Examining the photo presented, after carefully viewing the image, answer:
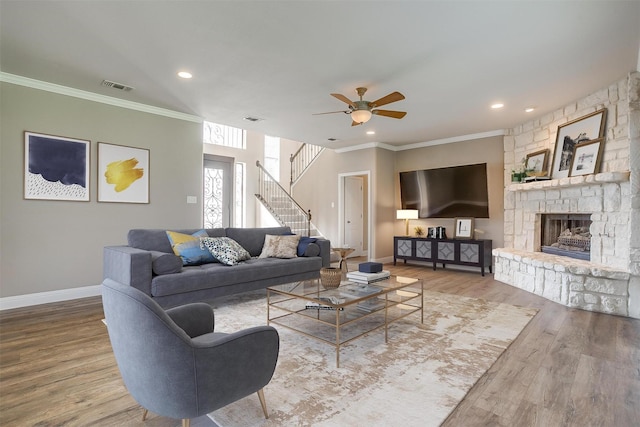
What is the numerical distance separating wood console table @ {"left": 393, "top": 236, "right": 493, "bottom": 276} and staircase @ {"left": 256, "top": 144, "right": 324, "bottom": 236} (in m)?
2.27

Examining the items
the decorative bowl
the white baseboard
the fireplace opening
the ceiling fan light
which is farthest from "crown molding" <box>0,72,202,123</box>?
the fireplace opening

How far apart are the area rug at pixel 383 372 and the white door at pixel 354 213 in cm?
456

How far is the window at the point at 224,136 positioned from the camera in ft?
25.3

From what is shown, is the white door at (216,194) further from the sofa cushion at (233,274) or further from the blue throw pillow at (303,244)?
the sofa cushion at (233,274)

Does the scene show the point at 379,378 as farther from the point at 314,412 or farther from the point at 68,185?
the point at 68,185

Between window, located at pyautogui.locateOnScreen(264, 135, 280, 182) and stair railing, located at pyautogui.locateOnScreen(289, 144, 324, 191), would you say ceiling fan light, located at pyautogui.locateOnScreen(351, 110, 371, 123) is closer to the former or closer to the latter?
stair railing, located at pyautogui.locateOnScreen(289, 144, 324, 191)

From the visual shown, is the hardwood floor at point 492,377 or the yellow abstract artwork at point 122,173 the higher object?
the yellow abstract artwork at point 122,173

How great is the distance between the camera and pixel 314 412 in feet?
5.72

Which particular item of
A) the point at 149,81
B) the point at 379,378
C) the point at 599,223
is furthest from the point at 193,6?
the point at 599,223

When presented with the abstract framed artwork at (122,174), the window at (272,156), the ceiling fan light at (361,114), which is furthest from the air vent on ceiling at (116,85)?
the window at (272,156)

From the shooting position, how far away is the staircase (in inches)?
317

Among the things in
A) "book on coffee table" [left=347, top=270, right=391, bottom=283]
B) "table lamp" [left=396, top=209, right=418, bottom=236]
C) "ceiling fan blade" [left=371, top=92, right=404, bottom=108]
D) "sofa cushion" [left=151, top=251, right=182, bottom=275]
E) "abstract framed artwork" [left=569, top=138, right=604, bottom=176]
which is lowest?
"book on coffee table" [left=347, top=270, right=391, bottom=283]

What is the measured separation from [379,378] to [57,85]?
4.85 meters

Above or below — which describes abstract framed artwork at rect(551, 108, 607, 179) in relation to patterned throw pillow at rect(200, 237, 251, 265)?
above
